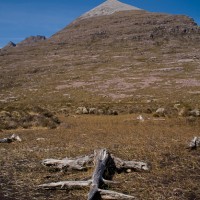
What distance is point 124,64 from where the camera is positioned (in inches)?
4053

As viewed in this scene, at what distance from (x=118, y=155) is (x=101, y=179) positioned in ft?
15.7

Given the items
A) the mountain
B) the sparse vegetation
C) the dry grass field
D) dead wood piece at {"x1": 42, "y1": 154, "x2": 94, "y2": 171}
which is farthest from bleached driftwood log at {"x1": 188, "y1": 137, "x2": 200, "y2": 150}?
the mountain

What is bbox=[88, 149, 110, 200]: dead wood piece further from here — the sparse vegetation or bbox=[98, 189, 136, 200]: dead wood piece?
the sparse vegetation

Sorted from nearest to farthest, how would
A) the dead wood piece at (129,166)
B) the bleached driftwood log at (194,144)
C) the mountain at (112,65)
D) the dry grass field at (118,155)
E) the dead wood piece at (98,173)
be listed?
the dead wood piece at (98,173), the dry grass field at (118,155), the dead wood piece at (129,166), the bleached driftwood log at (194,144), the mountain at (112,65)

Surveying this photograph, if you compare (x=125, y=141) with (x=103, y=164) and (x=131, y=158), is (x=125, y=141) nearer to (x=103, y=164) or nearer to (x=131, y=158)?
(x=131, y=158)

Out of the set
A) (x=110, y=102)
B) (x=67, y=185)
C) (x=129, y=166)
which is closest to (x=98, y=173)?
(x=67, y=185)

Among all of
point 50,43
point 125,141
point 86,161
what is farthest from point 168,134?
point 50,43

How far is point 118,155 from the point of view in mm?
16078

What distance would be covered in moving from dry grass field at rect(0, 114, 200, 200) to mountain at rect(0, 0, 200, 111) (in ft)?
66.7

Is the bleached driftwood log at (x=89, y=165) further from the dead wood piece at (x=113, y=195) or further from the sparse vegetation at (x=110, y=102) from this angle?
the dead wood piece at (x=113, y=195)

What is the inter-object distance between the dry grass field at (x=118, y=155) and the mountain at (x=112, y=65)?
20.3 metres

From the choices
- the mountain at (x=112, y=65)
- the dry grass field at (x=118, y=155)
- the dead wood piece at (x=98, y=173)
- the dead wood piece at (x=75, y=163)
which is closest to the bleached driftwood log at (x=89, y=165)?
the dead wood piece at (x=75, y=163)

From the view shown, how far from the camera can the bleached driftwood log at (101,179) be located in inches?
402

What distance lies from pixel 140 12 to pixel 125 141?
560 ft
